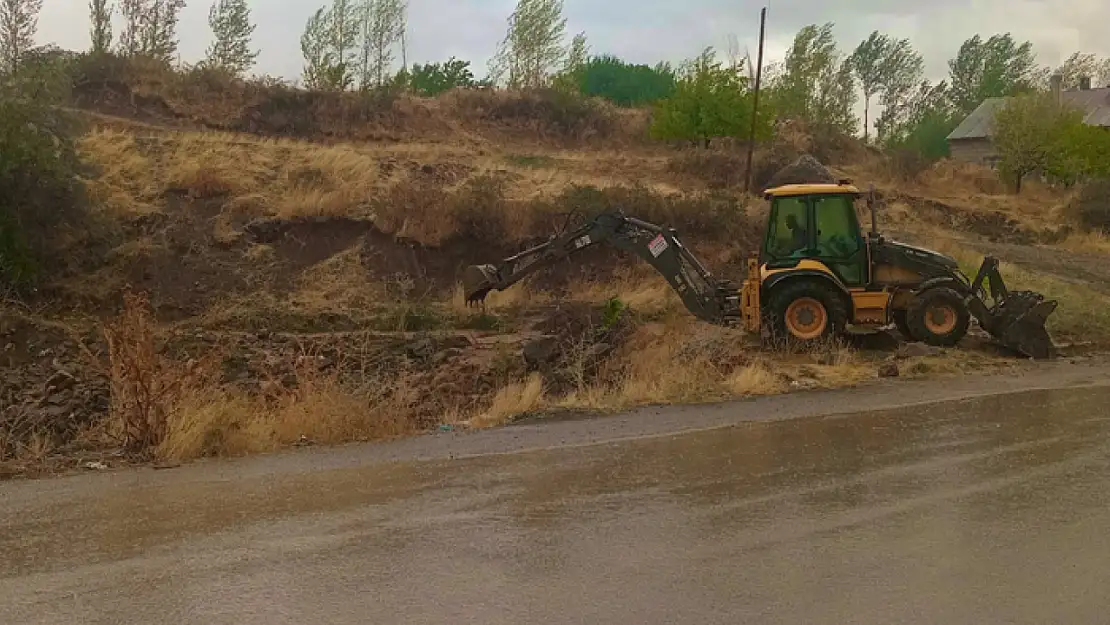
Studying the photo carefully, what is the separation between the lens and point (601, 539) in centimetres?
673

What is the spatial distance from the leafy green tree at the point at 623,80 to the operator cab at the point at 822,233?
193 ft

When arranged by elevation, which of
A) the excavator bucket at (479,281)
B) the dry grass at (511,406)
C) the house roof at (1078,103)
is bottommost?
the dry grass at (511,406)

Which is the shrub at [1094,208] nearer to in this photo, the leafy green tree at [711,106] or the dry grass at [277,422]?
the leafy green tree at [711,106]

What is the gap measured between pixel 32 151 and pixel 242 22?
3361 cm

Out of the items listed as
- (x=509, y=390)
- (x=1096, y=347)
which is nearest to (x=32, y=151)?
(x=509, y=390)

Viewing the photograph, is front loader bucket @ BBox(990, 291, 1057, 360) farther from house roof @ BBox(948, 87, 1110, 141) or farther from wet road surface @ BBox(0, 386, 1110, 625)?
house roof @ BBox(948, 87, 1110, 141)

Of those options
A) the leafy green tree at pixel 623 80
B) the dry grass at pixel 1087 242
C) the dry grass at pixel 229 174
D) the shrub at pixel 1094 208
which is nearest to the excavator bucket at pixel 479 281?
the dry grass at pixel 229 174

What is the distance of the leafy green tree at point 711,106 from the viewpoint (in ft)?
145

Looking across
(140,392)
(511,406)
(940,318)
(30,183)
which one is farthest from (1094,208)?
(140,392)

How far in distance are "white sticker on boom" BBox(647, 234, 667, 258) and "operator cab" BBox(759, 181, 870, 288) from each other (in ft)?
6.79

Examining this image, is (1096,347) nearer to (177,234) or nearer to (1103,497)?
(1103,497)

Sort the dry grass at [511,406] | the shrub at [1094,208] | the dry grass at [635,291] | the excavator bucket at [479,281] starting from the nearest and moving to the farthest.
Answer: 1. the dry grass at [511,406]
2. the excavator bucket at [479,281]
3. the dry grass at [635,291]
4. the shrub at [1094,208]

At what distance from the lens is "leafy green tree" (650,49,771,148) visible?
145 ft

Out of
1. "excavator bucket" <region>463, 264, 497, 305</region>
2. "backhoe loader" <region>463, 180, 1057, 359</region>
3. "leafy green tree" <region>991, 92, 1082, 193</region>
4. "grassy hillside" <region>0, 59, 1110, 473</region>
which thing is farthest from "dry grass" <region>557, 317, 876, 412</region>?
"leafy green tree" <region>991, 92, 1082, 193</region>
